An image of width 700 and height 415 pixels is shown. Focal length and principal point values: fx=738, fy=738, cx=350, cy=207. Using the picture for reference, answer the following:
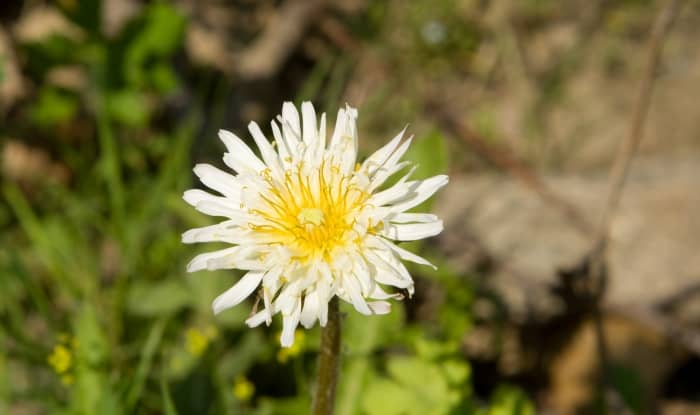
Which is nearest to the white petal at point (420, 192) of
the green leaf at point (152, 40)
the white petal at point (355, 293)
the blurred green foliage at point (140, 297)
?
the white petal at point (355, 293)

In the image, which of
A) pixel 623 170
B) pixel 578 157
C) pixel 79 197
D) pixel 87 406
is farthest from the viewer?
pixel 578 157

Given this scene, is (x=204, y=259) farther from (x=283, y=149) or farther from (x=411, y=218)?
(x=411, y=218)

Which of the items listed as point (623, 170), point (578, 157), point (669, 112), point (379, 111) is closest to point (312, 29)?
point (379, 111)

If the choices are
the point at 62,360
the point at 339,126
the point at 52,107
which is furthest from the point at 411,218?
the point at 52,107

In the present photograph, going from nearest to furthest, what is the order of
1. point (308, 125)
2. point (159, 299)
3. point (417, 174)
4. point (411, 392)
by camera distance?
point (308, 125)
point (411, 392)
point (417, 174)
point (159, 299)

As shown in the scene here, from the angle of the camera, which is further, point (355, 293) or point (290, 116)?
point (290, 116)

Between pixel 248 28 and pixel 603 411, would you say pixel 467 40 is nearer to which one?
pixel 248 28
